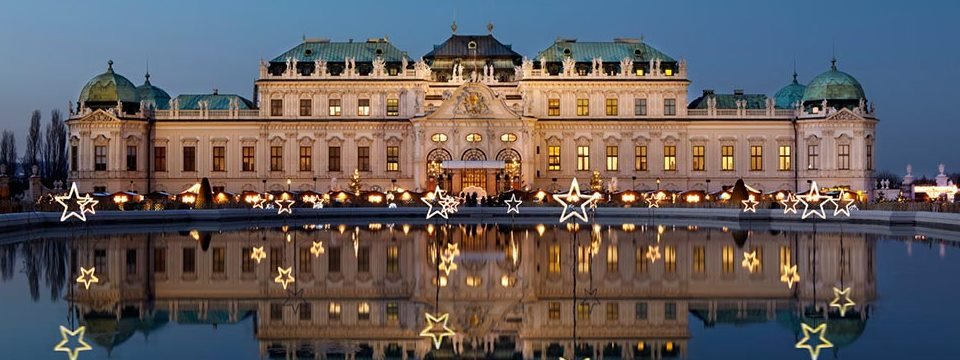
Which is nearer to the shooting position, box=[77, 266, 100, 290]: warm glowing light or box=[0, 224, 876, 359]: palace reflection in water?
box=[0, 224, 876, 359]: palace reflection in water

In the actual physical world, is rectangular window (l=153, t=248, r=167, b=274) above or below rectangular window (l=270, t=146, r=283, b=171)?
below

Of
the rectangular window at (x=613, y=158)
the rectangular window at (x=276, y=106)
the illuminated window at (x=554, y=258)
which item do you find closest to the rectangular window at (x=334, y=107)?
the rectangular window at (x=276, y=106)

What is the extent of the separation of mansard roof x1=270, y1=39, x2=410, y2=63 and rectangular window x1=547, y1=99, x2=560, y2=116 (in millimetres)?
11397

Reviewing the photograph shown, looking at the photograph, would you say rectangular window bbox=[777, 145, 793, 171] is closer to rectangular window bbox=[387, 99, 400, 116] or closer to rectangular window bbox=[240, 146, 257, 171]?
rectangular window bbox=[387, 99, 400, 116]

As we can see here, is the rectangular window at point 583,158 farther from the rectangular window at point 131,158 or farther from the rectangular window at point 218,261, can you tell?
the rectangular window at point 218,261

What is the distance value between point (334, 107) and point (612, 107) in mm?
21264

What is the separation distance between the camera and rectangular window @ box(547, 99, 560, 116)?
8356cm

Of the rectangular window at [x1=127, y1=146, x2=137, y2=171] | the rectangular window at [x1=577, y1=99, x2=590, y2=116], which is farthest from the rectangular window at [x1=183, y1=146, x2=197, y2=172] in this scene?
the rectangular window at [x1=577, y1=99, x2=590, y2=116]

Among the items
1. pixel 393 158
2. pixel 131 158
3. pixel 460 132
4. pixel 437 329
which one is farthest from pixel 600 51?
pixel 437 329

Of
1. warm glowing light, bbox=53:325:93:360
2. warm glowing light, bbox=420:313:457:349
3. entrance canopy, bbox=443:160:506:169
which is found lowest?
warm glowing light, bbox=53:325:93:360

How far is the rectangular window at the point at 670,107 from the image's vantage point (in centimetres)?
8431

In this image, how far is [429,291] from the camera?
25.1 metres

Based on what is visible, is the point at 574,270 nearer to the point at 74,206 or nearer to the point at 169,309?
the point at 169,309

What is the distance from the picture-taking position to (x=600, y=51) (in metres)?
85.1
